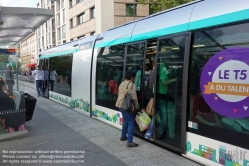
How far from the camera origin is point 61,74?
10.4 metres

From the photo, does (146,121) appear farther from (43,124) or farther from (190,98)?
(43,124)

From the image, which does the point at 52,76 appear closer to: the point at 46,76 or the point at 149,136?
the point at 46,76

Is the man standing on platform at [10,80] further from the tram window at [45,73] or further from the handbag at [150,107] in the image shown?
the tram window at [45,73]

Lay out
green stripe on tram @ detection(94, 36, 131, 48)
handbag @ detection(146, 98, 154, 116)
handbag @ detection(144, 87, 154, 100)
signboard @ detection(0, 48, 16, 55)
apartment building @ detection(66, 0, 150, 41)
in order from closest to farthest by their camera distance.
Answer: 1. handbag @ detection(146, 98, 154, 116)
2. handbag @ detection(144, 87, 154, 100)
3. green stripe on tram @ detection(94, 36, 131, 48)
4. signboard @ detection(0, 48, 16, 55)
5. apartment building @ detection(66, 0, 150, 41)

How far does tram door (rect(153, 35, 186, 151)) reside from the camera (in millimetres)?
4125

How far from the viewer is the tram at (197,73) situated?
127 inches

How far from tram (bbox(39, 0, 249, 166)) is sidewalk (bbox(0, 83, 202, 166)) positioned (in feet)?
1.01

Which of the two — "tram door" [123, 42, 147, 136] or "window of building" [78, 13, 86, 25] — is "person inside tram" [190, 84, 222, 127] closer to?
"tram door" [123, 42, 147, 136]

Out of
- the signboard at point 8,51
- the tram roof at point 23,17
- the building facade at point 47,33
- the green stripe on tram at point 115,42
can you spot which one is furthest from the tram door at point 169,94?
the building facade at point 47,33

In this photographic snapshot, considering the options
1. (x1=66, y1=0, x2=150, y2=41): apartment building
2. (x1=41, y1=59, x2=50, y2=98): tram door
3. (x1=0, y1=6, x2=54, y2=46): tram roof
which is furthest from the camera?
(x1=66, y1=0, x2=150, y2=41): apartment building

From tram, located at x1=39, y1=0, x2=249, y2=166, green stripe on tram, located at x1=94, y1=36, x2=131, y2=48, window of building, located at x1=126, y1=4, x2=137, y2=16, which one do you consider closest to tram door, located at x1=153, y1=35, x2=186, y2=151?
tram, located at x1=39, y1=0, x2=249, y2=166

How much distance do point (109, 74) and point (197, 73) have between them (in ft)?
10.2

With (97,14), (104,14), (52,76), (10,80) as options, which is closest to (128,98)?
(10,80)

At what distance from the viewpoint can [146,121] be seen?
15.8ft
